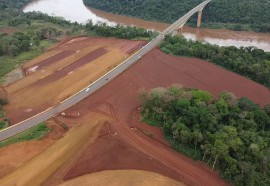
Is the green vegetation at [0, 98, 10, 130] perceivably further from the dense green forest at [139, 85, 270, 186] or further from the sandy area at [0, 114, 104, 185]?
the dense green forest at [139, 85, 270, 186]

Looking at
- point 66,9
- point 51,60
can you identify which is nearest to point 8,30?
point 51,60

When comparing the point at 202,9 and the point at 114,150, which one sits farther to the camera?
the point at 202,9

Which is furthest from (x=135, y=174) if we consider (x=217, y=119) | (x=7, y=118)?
(x=7, y=118)

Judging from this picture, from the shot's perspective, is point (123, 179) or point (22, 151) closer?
point (123, 179)

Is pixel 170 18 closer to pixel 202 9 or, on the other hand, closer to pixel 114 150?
pixel 202 9

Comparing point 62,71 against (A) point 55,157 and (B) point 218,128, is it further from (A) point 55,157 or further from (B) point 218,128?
(B) point 218,128

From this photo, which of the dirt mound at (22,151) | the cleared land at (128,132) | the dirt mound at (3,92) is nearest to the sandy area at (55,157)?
the cleared land at (128,132)

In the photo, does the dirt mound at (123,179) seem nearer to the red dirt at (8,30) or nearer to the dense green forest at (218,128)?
the dense green forest at (218,128)
